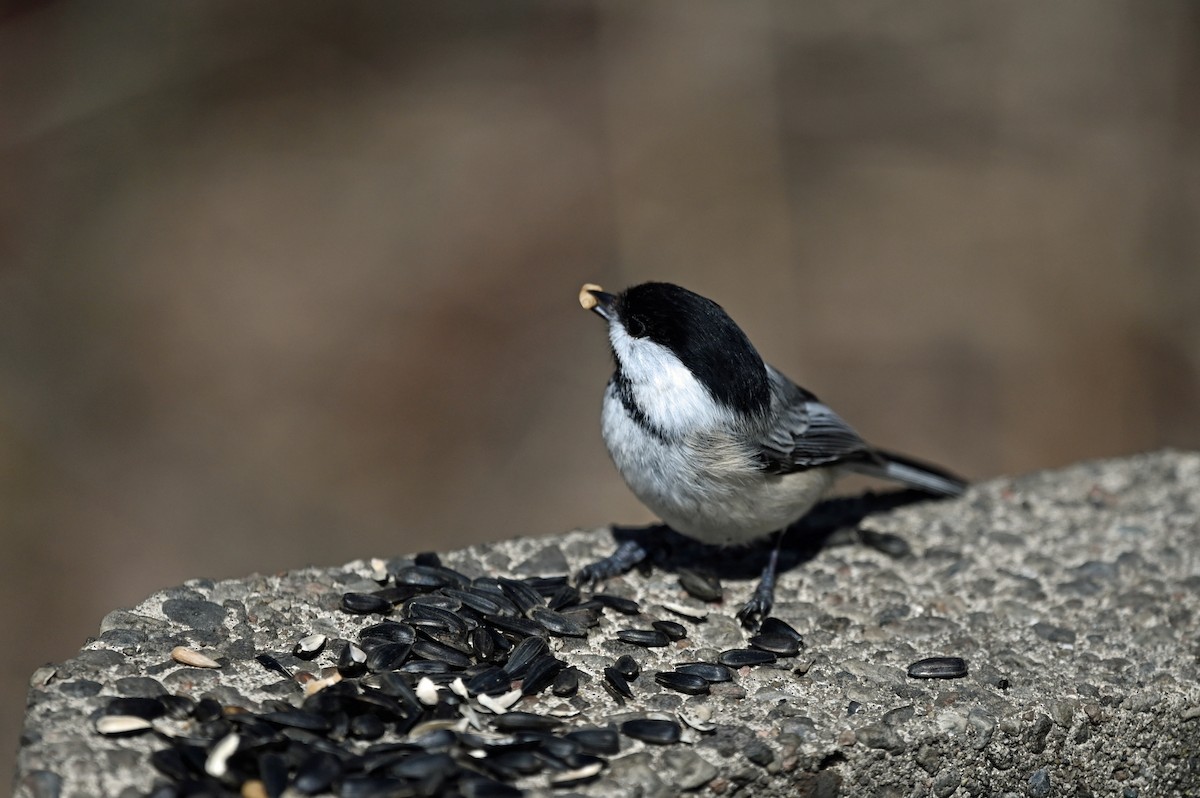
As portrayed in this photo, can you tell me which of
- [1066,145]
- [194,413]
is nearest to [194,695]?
[194,413]

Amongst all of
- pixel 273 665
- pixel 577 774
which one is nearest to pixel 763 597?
pixel 577 774

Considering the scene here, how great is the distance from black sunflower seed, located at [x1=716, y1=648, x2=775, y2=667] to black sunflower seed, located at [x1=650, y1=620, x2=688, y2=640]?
0.14 meters

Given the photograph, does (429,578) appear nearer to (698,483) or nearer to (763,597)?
(698,483)

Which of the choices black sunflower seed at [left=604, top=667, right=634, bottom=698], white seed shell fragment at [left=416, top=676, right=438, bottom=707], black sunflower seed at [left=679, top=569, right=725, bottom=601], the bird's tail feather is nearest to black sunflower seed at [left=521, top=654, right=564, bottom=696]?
black sunflower seed at [left=604, top=667, right=634, bottom=698]

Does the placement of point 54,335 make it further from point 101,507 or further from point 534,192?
point 534,192

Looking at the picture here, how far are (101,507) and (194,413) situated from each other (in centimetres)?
69

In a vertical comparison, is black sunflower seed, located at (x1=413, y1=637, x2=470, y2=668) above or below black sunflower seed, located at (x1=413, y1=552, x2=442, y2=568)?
below

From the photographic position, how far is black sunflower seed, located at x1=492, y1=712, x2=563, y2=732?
2.49 m

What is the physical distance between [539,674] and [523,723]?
0.21 meters

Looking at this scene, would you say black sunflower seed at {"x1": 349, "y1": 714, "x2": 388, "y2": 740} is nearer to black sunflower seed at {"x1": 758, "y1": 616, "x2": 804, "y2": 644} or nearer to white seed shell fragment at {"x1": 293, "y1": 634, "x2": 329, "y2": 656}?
white seed shell fragment at {"x1": 293, "y1": 634, "x2": 329, "y2": 656}

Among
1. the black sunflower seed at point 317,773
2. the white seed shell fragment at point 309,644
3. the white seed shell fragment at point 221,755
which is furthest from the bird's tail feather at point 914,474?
the white seed shell fragment at point 221,755

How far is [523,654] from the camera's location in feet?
9.11

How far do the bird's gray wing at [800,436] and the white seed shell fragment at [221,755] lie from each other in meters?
1.60

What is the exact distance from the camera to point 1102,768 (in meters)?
2.80
